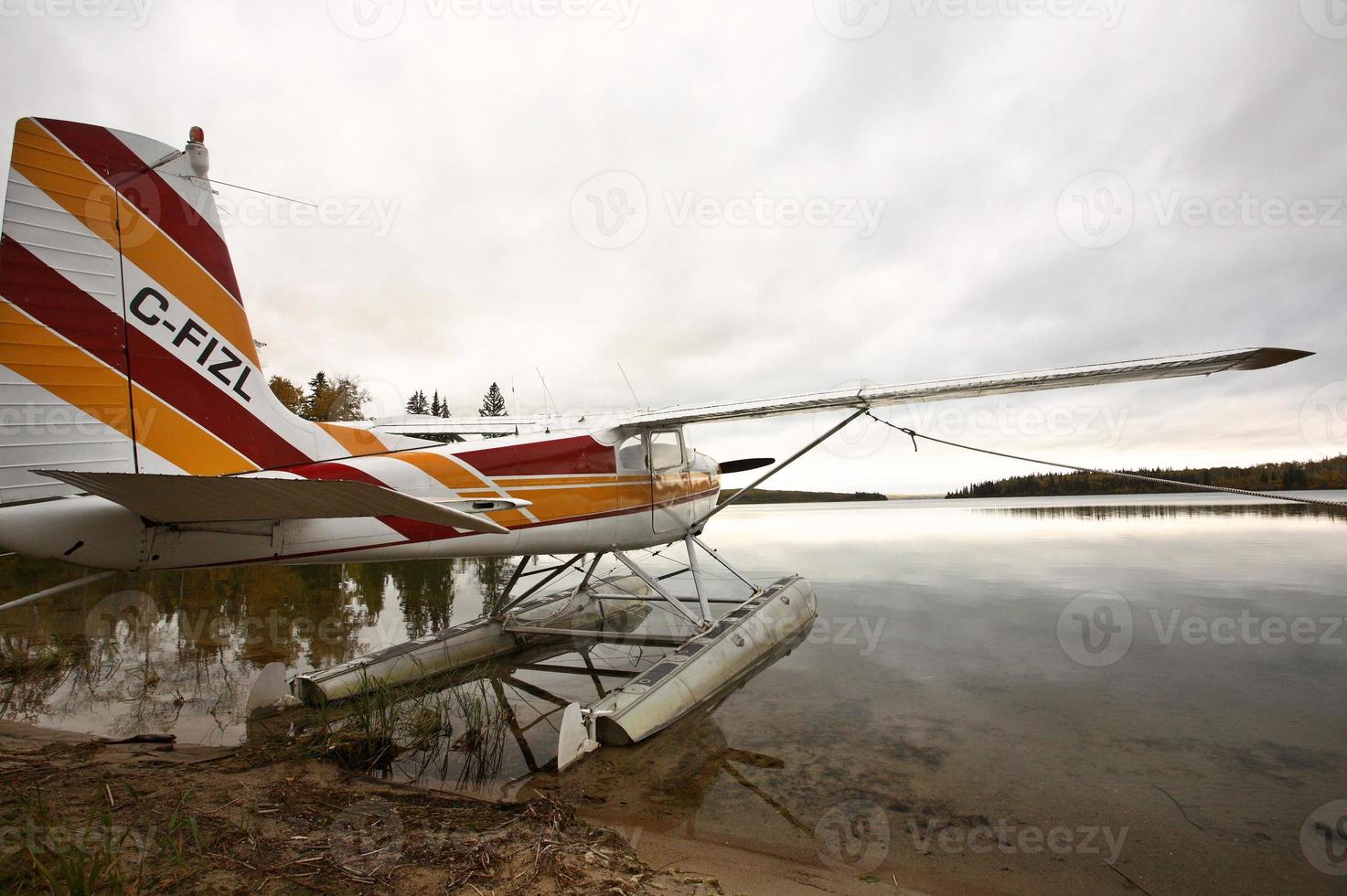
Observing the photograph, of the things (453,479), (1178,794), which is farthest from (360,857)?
(1178,794)

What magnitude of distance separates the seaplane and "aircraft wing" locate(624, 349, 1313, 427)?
0.09 ft

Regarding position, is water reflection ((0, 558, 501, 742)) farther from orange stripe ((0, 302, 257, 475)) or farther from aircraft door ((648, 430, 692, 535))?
aircraft door ((648, 430, 692, 535))

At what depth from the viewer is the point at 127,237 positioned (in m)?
3.30

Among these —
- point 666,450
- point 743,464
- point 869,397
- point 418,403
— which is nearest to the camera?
point 869,397

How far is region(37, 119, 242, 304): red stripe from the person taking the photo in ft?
10.3

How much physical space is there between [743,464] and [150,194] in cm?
762

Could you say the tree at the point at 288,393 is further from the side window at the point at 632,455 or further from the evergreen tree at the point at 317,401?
the side window at the point at 632,455

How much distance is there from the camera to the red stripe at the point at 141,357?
115 inches

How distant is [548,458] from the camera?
538 centimetres

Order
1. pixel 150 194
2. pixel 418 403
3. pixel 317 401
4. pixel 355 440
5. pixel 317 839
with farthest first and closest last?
pixel 418 403 < pixel 317 401 < pixel 355 440 < pixel 150 194 < pixel 317 839

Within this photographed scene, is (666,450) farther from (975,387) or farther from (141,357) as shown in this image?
(141,357)

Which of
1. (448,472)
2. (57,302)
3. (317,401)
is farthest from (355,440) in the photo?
(317,401)

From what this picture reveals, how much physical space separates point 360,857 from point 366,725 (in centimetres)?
178

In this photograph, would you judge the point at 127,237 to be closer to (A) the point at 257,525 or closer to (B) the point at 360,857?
(A) the point at 257,525
